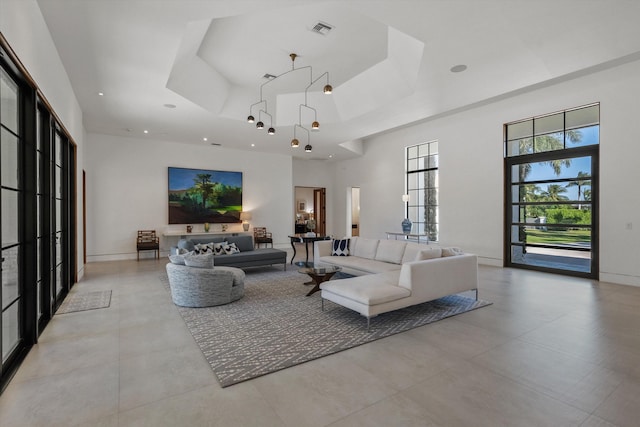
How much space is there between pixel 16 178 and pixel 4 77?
0.87 meters

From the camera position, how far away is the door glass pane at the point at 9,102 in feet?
8.48

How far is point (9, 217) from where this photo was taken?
2.73 metres

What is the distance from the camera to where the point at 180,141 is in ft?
30.6

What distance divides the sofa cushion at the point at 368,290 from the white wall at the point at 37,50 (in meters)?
3.79

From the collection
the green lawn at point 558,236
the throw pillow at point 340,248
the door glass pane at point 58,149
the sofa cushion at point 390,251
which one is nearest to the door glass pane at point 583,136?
the green lawn at point 558,236

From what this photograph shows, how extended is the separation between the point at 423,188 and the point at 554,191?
10.9ft

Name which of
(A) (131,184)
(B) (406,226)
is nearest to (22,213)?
(A) (131,184)

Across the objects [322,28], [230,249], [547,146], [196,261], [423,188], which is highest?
[322,28]

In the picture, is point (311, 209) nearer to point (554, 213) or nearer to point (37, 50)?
point (554, 213)

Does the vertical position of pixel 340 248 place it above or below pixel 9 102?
below

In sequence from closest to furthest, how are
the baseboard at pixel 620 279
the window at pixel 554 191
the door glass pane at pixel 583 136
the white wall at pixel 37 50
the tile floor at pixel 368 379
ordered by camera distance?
the tile floor at pixel 368 379 < the white wall at pixel 37 50 < the baseboard at pixel 620 279 < the door glass pane at pixel 583 136 < the window at pixel 554 191

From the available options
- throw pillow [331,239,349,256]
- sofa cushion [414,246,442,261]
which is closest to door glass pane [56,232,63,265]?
throw pillow [331,239,349,256]

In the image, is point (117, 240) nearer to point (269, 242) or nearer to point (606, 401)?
point (269, 242)

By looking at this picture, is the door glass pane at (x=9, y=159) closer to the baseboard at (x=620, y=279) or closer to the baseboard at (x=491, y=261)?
the baseboard at (x=491, y=261)
